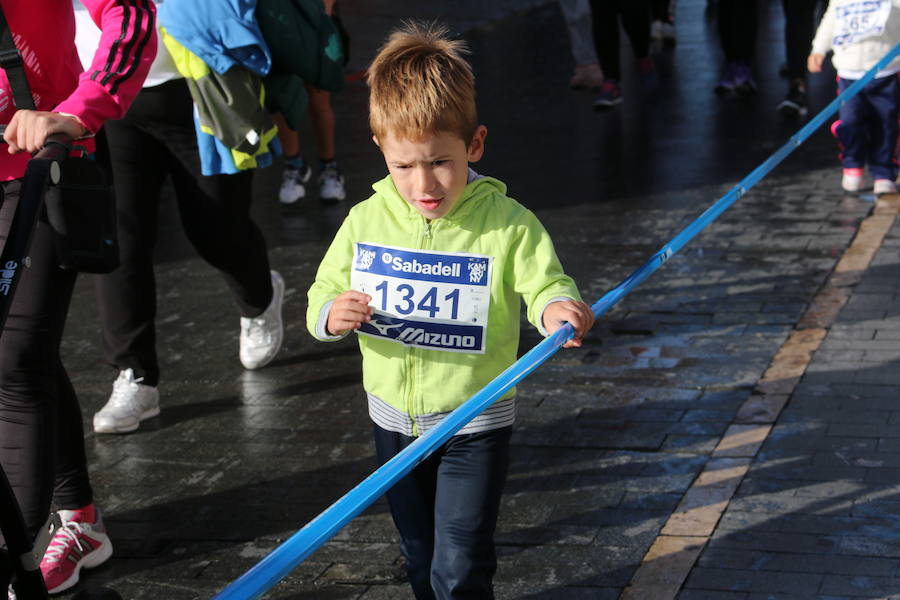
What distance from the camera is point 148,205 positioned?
5.30m

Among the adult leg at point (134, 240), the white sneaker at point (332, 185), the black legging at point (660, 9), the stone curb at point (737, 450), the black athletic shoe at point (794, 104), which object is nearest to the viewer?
the stone curb at point (737, 450)

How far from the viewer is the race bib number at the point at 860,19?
7922 mm

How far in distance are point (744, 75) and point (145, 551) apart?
30.0 ft

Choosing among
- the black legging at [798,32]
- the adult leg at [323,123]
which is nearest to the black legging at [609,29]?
the black legging at [798,32]

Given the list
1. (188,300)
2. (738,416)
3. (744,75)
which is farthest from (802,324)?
(744,75)

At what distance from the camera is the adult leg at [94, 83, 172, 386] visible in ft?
17.2

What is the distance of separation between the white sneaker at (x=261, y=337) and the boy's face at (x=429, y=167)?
2.84 m

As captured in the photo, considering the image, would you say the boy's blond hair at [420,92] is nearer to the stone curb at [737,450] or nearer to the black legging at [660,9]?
the stone curb at [737,450]

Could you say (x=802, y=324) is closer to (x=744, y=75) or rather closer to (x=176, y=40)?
(x=176, y=40)

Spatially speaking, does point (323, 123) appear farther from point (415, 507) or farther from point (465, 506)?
point (465, 506)

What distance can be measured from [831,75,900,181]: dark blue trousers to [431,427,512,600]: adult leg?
18.4ft

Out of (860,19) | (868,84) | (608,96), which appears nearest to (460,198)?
(860,19)

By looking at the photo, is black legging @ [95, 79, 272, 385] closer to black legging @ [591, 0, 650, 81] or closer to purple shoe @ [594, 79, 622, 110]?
purple shoe @ [594, 79, 622, 110]

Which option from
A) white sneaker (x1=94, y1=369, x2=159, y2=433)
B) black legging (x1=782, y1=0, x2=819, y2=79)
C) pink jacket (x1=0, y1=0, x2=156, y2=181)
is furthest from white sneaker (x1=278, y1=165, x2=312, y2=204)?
pink jacket (x1=0, y1=0, x2=156, y2=181)
